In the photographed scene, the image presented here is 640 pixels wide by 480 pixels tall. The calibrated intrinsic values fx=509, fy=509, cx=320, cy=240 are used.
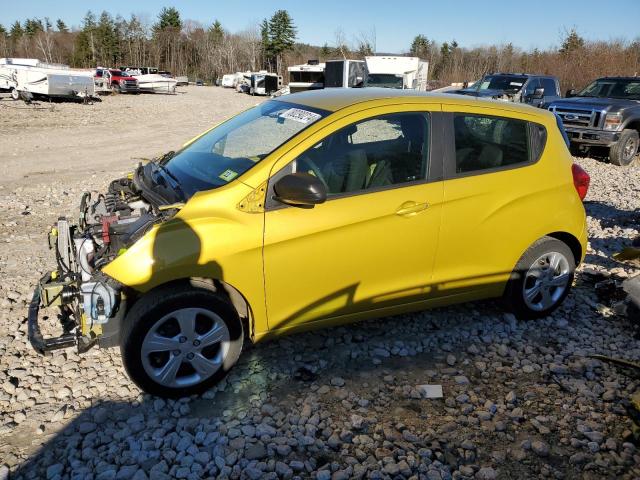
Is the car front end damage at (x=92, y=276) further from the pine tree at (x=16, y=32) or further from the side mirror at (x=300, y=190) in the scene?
the pine tree at (x=16, y=32)

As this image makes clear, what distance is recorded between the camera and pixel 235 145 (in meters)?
3.98

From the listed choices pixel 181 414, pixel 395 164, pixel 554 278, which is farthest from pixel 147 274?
pixel 554 278

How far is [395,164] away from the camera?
3662 millimetres

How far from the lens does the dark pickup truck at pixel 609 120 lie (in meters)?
12.0

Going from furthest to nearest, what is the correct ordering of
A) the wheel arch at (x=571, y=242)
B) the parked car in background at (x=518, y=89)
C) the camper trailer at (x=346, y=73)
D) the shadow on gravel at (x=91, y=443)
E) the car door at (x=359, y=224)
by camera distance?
the camper trailer at (x=346, y=73) < the parked car in background at (x=518, y=89) < the wheel arch at (x=571, y=242) < the car door at (x=359, y=224) < the shadow on gravel at (x=91, y=443)

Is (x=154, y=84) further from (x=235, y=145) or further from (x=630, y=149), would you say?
(x=235, y=145)

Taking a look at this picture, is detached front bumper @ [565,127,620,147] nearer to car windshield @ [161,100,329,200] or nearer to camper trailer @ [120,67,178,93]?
car windshield @ [161,100,329,200]

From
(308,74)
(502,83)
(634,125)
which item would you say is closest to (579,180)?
(634,125)

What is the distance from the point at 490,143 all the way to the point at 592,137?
9.96 metres

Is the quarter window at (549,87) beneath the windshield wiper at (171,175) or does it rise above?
above

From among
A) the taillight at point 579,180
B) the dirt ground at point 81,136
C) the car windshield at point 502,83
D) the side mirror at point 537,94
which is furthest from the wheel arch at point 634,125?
→ the dirt ground at point 81,136

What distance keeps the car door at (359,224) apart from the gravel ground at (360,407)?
491 mm

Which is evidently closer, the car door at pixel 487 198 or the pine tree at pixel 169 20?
the car door at pixel 487 198

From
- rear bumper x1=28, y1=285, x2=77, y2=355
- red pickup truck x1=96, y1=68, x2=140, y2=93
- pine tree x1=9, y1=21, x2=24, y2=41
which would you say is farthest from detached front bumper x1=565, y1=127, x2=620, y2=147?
pine tree x1=9, y1=21, x2=24, y2=41
